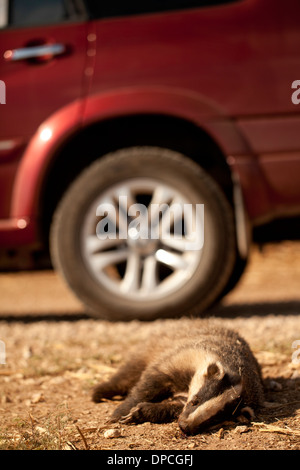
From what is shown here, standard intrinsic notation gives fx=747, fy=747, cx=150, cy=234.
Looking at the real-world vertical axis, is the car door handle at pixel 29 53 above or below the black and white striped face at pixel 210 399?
above

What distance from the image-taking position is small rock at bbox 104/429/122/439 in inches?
110

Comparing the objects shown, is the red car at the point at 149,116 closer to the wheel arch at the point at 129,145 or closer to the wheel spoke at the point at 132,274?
the wheel spoke at the point at 132,274

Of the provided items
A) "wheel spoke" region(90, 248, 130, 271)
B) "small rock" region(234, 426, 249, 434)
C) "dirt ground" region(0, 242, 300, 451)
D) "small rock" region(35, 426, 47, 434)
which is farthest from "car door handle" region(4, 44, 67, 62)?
"small rock" region(234, 426, 249, 434)

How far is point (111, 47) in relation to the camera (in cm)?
461

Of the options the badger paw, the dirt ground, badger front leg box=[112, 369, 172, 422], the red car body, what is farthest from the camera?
the red car body

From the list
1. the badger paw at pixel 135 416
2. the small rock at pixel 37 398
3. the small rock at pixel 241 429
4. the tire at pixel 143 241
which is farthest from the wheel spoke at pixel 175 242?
the small rock at pixel 241 429

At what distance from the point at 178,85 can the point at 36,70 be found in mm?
889

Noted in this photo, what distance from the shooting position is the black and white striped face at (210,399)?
9.19 feet

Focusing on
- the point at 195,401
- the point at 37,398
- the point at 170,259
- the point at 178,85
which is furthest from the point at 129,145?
the point at 195,401

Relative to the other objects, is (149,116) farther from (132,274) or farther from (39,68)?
(132,274)

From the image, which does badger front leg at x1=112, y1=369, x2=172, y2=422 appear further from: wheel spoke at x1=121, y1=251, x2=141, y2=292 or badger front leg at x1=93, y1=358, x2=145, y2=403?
wheel spoke at x1=121, y1=251, x2=141, y2=292
